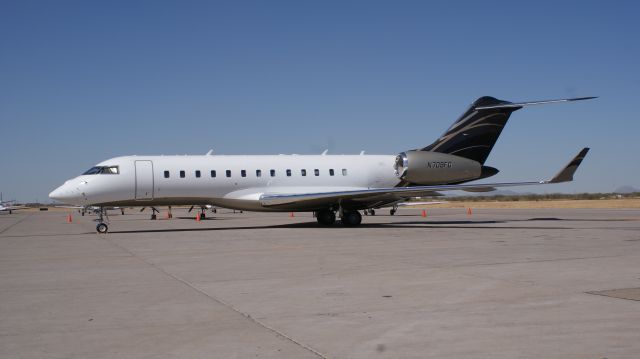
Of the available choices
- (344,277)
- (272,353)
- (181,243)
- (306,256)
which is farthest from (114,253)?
(272,353)

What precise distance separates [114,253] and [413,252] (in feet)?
22.8

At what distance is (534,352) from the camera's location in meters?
5.21

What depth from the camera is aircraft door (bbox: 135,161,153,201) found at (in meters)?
23.1

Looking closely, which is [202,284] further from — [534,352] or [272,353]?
[534,352]

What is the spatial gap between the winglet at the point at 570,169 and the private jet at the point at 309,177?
4 centimetres

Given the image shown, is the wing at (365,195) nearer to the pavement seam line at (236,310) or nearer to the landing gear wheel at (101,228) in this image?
the landing gear wheel at (101,228)

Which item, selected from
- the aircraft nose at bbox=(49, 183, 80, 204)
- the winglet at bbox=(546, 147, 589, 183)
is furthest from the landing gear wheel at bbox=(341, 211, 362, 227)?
the aircraft nose at bbox=(49, 183, 80, 204)

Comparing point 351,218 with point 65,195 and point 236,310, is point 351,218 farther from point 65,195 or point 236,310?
point 236,310

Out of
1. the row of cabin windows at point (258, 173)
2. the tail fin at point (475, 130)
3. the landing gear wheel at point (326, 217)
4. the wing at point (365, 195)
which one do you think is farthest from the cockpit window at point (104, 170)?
the tail fin at point (475, 130)

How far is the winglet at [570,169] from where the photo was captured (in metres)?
22.3

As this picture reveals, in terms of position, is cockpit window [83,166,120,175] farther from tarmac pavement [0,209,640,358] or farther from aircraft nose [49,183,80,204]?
tarmac pavement [0,209,640,358]

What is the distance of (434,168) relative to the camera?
84.7ft

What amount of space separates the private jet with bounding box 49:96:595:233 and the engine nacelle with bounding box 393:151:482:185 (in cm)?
4

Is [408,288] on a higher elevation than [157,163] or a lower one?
lower
